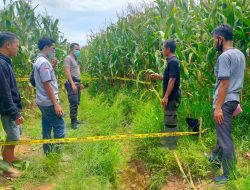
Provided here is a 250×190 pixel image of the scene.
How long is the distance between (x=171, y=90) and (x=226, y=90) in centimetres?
98

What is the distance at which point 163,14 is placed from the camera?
5.43 m

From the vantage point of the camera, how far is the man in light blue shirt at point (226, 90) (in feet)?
10.6

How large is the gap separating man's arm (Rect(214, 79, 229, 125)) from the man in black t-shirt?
2.92 feet

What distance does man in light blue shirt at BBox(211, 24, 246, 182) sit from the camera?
324 cm

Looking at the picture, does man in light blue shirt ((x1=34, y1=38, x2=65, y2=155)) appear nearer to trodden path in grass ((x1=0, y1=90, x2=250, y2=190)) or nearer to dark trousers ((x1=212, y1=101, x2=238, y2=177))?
trodden path in grass ((x1=0, y1=90, x2=250, y2=190))

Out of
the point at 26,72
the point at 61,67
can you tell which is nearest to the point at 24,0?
the point at 26,72

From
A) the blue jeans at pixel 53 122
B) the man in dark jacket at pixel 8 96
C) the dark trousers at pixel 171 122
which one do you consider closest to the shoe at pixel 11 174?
the man in dark jacket at pixel 8 96

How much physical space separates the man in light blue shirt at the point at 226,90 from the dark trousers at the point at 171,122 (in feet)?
2.90

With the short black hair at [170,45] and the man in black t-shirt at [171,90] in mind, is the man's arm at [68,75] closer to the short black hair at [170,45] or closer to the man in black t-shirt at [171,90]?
the man in black t-shirt at [171,90]

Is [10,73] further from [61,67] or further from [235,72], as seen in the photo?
[61,67]

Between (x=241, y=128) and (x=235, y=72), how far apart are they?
1.27 meters

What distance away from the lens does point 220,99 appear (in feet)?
10.7

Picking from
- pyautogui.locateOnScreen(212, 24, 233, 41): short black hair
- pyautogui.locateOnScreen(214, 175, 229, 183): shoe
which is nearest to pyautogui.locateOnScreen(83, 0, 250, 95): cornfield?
pyautogui.locateOnScreen(212, 24, 233, 41): short black hair

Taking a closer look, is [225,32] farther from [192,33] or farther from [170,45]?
[192,33]
